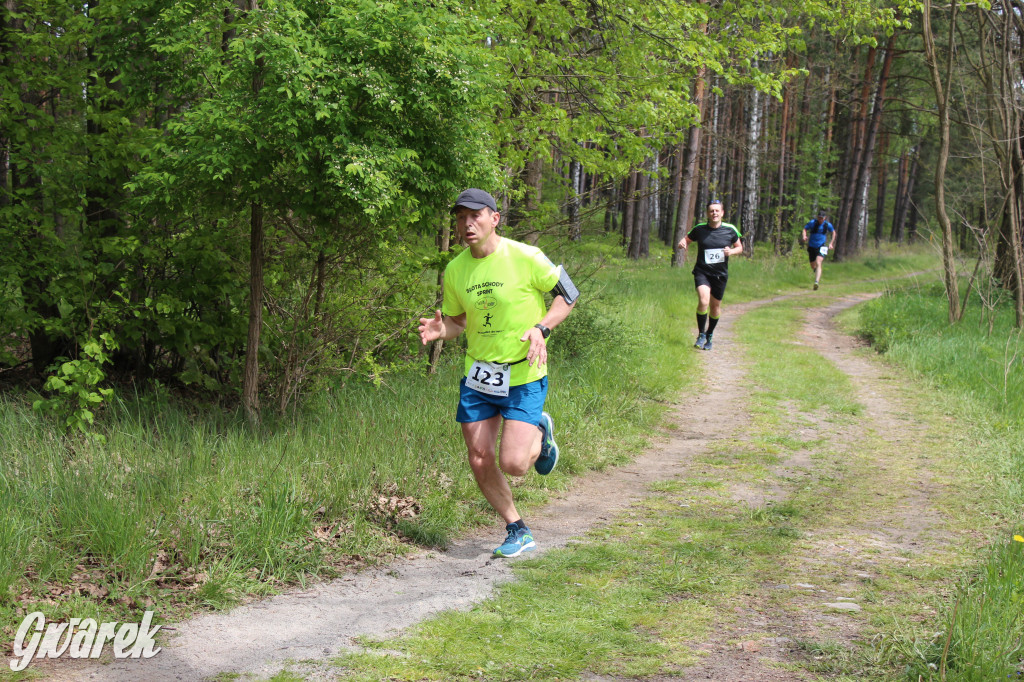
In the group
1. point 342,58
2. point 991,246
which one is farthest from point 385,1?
point 991,246

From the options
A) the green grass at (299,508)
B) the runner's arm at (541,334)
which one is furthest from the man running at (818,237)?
the runner's arm at (541,334)

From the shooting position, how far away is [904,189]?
5400cm

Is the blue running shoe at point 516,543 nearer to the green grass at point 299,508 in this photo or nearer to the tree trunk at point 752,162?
the green grass at point 299,508

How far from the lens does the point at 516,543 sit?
5.20 m

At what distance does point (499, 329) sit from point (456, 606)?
1.58m

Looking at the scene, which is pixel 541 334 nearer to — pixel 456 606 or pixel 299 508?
pixel 456 606

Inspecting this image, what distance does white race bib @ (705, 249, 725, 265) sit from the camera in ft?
40.1

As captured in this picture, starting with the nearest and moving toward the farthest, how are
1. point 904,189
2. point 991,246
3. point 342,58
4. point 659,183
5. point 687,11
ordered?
Answer: 1. point 342,58
2. point 687,11
3. point 659,183
4. point 991,246
5. point 904,189

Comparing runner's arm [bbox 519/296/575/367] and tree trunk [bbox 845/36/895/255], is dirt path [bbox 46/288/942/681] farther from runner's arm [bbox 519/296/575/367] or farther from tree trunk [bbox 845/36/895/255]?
tree trunk [bbox 845/36/895/255]

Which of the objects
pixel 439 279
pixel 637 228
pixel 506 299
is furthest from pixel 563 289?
pixel 637 228

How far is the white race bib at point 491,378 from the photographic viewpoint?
196 inches

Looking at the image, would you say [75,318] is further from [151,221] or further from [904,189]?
[904,189]

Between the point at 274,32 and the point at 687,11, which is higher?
the point at 687,11

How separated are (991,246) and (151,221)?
1330cm
